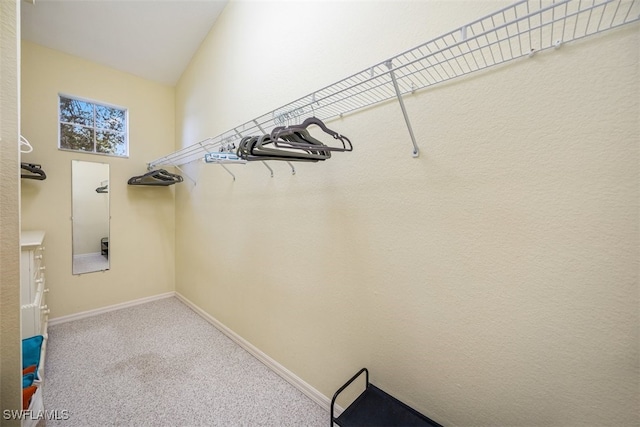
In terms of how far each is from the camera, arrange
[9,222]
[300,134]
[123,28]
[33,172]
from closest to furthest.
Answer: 1. [9,222]
2. [300,134]
3. [33,172]
4. [123,28]

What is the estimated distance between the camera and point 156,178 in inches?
113

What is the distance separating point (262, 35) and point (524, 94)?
1.99m

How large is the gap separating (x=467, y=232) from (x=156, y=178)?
3182 mm

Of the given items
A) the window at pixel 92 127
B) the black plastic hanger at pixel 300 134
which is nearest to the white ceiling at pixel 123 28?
the window at pixel 92 127

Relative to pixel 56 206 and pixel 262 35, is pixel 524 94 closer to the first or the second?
pixel 262 35

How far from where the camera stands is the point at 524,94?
2.94ft

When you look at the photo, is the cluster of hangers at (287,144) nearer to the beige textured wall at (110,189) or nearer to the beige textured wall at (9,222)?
the beige textured wall at (9,222)

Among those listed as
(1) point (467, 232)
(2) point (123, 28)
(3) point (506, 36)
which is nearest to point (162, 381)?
(1) point (467, 232)

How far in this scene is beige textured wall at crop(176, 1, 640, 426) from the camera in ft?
2.54

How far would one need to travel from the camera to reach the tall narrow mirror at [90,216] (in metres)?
2.76

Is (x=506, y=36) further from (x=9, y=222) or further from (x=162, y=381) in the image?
(x=162, y=381)

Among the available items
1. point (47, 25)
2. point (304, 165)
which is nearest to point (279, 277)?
point (304, 165)

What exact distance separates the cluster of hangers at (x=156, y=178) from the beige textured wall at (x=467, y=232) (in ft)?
5.14

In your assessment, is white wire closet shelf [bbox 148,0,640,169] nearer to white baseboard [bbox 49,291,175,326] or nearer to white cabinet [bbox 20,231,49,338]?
white cabinet [bbox 20,231,49,338]
